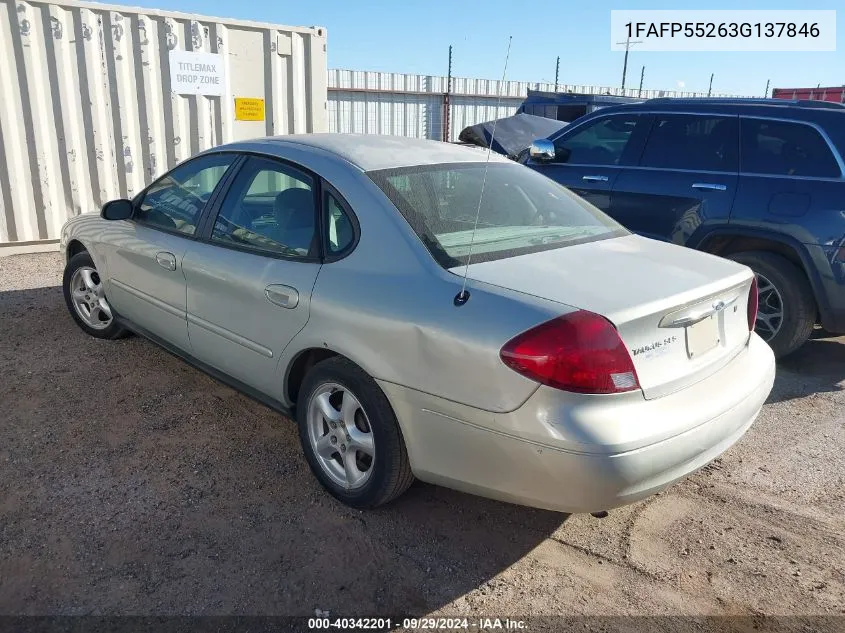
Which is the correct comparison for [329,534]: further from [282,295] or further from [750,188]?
[750,188]

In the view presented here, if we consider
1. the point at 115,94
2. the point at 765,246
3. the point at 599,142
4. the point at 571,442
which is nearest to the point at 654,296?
the point at 571,442

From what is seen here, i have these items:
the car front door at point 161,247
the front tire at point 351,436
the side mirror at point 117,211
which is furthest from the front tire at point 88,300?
the front tire at point 351,436

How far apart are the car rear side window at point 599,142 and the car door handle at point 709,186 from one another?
0.81 m

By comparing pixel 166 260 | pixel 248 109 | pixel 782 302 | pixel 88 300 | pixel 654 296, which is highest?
pixel 248 109

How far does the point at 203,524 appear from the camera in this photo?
285 centimetres

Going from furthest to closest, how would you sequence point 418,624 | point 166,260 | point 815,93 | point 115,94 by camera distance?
point 815,93 < point 115,94 < point 166,260 < point 418,624

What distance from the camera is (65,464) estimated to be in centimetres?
328

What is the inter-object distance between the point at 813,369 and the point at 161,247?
4604mm

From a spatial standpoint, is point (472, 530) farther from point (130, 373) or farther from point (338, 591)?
point (130, 373)

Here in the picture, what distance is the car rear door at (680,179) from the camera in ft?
16.5

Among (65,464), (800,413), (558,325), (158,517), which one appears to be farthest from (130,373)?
(800,413)

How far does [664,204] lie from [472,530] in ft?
11.2

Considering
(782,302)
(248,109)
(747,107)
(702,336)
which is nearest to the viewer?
(702,336)

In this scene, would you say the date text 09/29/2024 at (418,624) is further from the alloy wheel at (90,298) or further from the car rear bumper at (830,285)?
the car rear bumper at (830,285)
